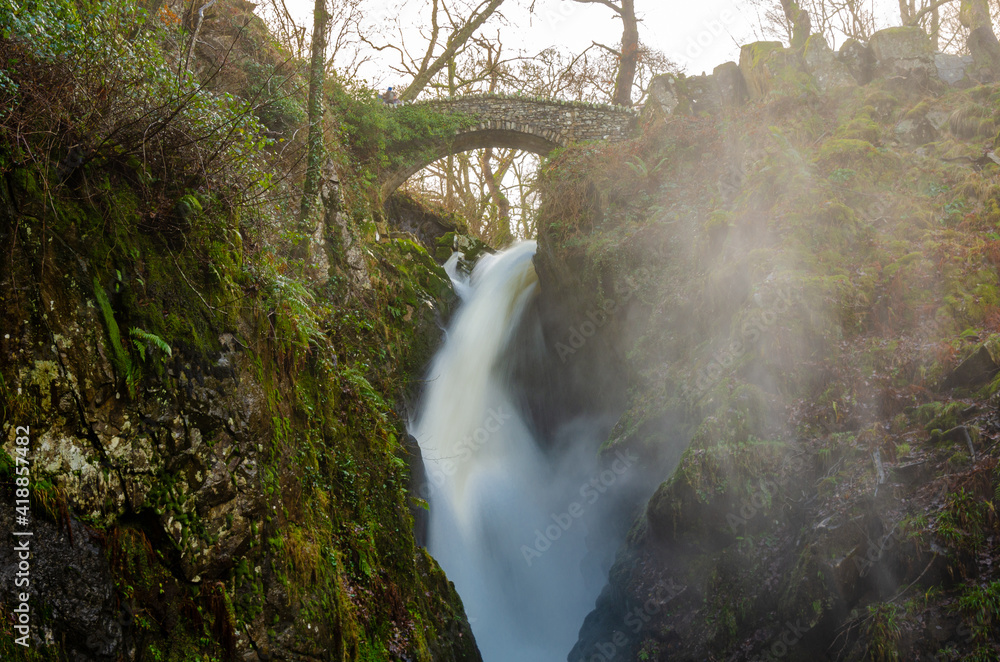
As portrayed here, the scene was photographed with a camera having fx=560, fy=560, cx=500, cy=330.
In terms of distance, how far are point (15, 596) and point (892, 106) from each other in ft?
48.9

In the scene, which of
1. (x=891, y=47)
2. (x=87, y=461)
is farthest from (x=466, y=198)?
(x=87, y=461)

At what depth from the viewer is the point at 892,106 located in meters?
11.6

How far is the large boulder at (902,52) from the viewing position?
39.6 feet

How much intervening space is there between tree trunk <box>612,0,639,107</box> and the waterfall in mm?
8223

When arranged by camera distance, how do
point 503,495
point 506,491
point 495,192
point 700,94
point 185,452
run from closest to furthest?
point 185,452 → point 503,495 → point 506,491 → point 700,94 → point 495,192

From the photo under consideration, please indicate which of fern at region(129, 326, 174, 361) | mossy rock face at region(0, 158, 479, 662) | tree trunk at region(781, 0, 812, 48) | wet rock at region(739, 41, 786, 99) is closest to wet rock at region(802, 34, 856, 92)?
tree trunk at region(781, 0, 812, 48)

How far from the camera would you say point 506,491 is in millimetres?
10562

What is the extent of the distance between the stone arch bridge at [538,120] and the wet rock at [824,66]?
438 cm

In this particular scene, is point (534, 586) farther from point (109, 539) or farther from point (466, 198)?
point (466, 198)

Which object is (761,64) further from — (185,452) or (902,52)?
(185,452)

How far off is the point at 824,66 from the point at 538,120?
701 cm

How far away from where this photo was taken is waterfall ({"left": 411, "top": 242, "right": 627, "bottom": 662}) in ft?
28.9

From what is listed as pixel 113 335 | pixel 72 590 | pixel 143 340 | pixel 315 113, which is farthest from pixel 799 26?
pixel 72 590

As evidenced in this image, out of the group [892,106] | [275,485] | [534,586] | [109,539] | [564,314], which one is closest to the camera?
[109,539]
